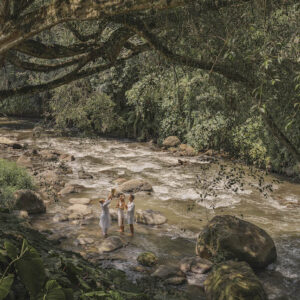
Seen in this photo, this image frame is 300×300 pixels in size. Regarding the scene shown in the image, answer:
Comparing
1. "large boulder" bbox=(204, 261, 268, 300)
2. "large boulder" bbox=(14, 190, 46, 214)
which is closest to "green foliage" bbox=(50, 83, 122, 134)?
"large boulder" bbox=(14, 190, 46, 214)

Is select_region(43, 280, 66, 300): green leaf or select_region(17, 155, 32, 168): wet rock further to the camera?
select_region(17, 155, 32, 168): wet rock

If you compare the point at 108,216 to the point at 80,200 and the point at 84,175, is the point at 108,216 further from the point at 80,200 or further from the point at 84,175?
the point at 84,175

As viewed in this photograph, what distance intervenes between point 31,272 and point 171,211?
893 centimetres

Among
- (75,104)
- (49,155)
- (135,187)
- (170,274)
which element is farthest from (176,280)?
(49,155)

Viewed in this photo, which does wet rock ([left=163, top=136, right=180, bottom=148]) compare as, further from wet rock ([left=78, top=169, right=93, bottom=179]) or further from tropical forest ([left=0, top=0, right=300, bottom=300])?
wet rock ([left=78, top=169, right=93, bottom=179])

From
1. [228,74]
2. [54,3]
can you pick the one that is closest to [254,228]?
[228,74]

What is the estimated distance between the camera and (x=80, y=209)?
1078 cm

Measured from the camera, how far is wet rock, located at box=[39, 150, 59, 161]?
Result: 17.4m

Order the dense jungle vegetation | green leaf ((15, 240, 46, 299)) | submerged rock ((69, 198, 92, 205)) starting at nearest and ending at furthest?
green leaf ((15, 240, 46, 299)) < the dense jungle vegetation < submerged rock ((69, 198, 92, 205))

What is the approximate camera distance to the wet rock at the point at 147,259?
7.36 meters

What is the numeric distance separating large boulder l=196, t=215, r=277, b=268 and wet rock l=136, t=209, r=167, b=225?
2.28m

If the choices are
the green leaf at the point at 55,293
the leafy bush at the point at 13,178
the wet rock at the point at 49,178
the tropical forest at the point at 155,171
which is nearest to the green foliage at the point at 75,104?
the tropical forest at the point at 155,171

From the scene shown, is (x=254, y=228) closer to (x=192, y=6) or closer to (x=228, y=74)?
(x=228, y=74)

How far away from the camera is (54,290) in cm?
235
